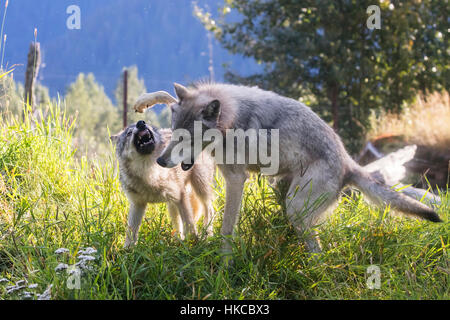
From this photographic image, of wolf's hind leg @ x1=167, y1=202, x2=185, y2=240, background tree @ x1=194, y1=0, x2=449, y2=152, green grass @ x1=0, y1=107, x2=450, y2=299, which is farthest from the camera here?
background tree @ x1=194, y1=0, x2=449, y2=152

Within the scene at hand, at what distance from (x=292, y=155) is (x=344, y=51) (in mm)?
8659

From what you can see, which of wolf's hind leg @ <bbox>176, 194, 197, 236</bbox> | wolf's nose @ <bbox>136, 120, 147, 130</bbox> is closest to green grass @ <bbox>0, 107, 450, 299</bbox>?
wolf's hind leg @ <bbox>176, 194, 197, 236</bbox>

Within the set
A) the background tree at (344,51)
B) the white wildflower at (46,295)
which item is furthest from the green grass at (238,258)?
the background tree at (344,51)

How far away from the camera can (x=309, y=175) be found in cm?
384

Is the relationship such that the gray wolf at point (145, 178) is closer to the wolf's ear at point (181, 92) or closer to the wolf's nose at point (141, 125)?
the wolf's nose at point (141, 125)

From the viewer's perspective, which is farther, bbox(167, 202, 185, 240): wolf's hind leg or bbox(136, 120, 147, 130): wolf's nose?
bbox(167, 202, 185, 240): wolf's hind leg

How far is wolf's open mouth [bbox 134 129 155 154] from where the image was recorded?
175 inches

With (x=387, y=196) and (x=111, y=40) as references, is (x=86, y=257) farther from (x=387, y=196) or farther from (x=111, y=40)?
(x=111, y=40)

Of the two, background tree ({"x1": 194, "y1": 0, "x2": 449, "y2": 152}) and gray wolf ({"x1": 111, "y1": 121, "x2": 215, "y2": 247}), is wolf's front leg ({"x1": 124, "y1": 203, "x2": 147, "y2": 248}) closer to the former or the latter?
gray wolf ({"x1": 111, "y1": 121, "x2": 215, "y2": 247})

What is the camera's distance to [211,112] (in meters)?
3.51

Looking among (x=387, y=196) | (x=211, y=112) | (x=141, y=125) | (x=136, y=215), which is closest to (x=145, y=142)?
(x=141, y=125)

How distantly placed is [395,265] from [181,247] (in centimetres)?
187

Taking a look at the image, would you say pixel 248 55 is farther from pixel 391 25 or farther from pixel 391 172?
pixel 391 172
